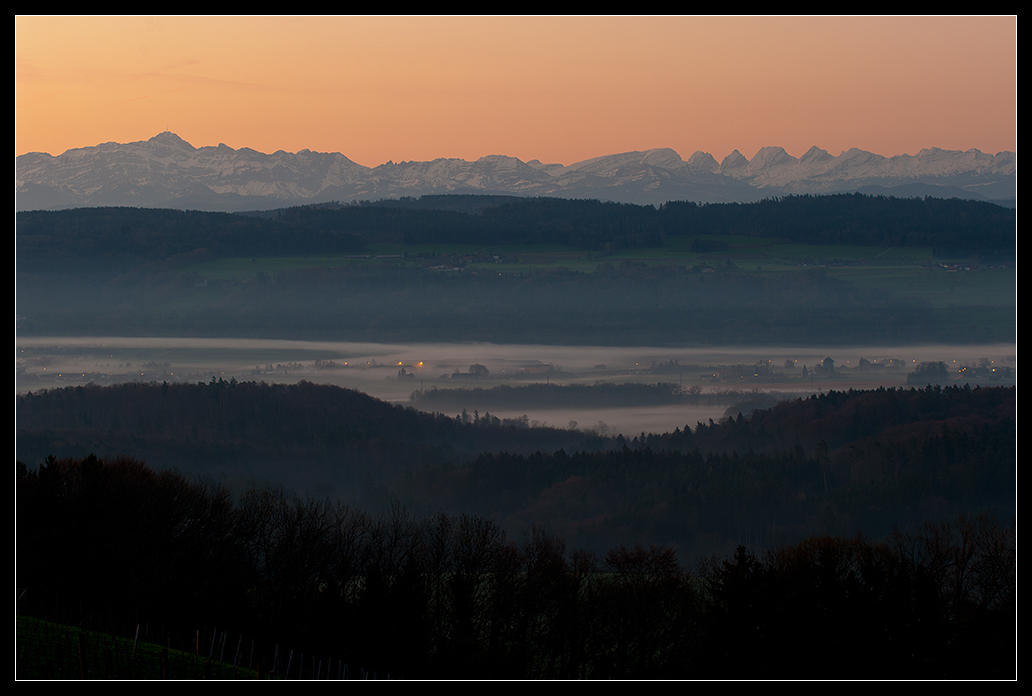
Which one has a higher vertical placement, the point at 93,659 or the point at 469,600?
the point at 93,659

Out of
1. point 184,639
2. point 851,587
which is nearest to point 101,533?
point 184,639

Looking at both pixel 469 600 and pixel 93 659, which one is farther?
pixel 469 600

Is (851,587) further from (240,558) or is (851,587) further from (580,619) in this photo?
(240,558)

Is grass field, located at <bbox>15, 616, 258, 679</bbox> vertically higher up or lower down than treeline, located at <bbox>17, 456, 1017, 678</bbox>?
higher up

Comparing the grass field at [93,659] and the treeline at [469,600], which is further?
the treeline at [469,600]

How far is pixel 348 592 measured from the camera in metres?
97.9

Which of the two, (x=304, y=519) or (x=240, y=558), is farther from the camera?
(x=304, y=519)

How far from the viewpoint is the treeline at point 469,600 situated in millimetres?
81562

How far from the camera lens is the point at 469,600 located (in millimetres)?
98938

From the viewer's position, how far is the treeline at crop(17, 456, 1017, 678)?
268 ft

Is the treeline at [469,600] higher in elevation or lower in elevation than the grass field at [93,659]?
lower

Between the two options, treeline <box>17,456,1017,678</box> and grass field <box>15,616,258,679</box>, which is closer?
grass field <box>15,616,258,679</box>
